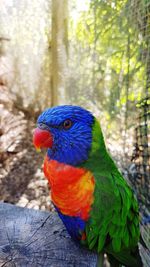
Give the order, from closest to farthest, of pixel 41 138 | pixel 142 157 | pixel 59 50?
1. pixel 41 138
2. pixel 142 157
3. pixel 59 50

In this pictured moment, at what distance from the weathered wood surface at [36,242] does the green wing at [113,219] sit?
9cm

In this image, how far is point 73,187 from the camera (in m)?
1.19

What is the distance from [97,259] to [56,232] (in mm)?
218

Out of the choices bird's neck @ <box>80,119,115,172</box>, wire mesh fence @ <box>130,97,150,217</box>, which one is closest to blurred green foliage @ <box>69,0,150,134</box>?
wire mesh fence @ <box>130,97,150,217</box>

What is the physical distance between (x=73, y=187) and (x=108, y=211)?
17 cm

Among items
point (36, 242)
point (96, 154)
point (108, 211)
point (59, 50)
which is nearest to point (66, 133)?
point (96, 154)

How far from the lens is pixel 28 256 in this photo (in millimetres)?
1193

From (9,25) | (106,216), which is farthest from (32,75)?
(106,216)

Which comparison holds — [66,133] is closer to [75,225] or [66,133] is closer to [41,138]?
[41,138]

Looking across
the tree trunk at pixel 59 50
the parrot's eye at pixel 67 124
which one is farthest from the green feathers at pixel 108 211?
the tree trunk at pixel 59 50

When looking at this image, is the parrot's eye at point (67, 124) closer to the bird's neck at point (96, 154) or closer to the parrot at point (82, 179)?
the parrot at point (82, 179)

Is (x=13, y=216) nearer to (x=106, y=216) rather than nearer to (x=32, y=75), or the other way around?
(x=106, y=216)

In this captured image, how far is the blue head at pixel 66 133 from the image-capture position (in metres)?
1.18

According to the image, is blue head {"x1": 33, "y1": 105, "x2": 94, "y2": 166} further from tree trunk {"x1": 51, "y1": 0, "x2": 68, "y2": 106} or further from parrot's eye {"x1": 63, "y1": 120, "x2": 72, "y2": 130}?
tree trunk {"x1": 51, "y1": 0, "x2": 68, "y2": 106}
